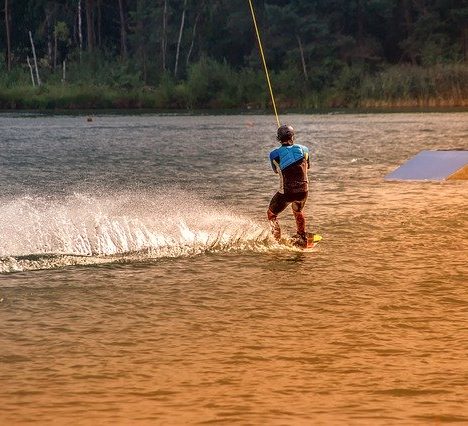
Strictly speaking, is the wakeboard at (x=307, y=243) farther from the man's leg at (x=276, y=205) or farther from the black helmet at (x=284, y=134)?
the black helmet at (x=284, y=134)

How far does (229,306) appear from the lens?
1015cm

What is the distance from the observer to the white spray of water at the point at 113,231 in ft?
43.7

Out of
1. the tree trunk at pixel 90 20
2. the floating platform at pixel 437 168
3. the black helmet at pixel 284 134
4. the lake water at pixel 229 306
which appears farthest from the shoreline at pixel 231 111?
the black helmet at pixel 284 134

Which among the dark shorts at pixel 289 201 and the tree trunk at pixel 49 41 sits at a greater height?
the tree trunk at pixel 49 41

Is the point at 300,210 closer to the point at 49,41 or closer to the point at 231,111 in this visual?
the point at 231,111

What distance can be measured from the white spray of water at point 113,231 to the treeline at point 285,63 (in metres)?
45.7

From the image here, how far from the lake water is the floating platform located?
0.48 metres

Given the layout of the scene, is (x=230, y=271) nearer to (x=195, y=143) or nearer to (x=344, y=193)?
(x=344, y=193)

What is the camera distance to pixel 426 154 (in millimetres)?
23953

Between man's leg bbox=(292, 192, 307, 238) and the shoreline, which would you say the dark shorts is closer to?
man's leg bbox=(292, 192, 307, 238)

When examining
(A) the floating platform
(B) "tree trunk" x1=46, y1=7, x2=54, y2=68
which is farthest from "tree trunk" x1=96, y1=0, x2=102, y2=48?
(A) the floating platform

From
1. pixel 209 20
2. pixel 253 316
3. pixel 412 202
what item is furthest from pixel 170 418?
pixel 209 20

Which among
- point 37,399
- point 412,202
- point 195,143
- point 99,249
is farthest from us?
point 195,143

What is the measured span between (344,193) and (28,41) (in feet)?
251
